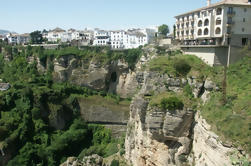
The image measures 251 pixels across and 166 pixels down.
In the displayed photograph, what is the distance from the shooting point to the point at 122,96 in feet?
155

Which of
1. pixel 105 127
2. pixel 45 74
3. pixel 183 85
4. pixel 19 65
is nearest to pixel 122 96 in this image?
pixel 105 127

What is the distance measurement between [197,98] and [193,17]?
525 inches

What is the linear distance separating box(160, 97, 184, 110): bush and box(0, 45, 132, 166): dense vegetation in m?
13.4

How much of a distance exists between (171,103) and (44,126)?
72.0 feet

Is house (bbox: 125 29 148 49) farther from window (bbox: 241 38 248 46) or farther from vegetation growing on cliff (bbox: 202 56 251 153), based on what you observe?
vegetation growing on cliff (bbox: 202 56 251 153)

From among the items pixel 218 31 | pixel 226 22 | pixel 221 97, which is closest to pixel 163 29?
pixel 218 31

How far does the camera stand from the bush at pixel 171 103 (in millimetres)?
19812

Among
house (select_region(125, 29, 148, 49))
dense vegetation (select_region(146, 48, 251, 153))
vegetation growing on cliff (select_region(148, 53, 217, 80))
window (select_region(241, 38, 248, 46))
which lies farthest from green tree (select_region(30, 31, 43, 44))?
window (select_region(241, 38, 248, 46))

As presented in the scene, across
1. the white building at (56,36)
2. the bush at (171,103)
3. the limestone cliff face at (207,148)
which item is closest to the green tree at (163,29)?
the white building at (56,36)

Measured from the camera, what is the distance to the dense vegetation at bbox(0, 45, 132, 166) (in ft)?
103

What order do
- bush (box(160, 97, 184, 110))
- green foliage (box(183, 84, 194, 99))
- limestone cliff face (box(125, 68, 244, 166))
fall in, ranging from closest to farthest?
limestone cliff face (box(125, 68, 244, 166)), bush (box(160, 97, 184, 110)), green foliage (box(183, 84, 194, 99))

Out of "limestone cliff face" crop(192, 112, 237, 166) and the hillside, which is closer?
"limestone cliff face" crop(192, 112, 237, 166)

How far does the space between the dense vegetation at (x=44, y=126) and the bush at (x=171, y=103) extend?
13.4m

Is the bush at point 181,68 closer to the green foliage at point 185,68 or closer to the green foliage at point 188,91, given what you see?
the green foliage at point 185,68
